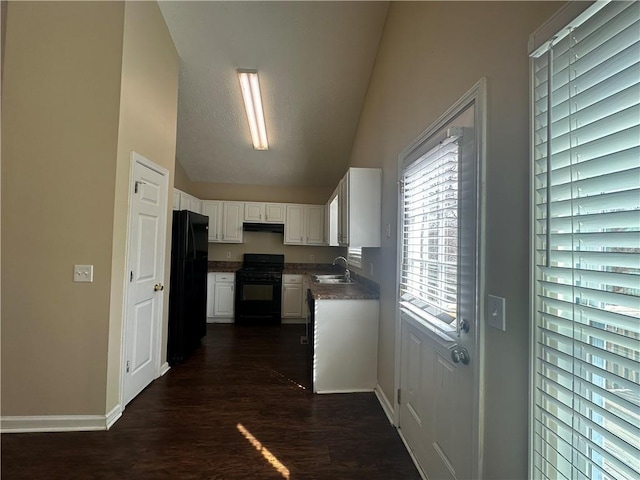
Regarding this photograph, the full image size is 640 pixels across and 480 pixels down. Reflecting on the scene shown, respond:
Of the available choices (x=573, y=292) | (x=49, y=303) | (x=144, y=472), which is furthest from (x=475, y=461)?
(x=49, y=303)

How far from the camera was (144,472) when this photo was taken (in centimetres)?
165

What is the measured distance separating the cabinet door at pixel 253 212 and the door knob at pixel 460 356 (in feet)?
14.5

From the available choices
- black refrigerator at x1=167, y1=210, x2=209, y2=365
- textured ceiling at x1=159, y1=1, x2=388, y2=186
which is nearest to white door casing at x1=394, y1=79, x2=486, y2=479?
textured ceiling at x1=159, y1=1, x2=388, y2=186

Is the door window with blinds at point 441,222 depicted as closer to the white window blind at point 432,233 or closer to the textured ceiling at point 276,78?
the white window blind at point 432,233

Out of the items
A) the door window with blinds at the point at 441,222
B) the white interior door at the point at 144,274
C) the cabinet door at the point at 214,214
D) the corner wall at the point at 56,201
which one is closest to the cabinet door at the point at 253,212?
the cabinet door at the point at 214,214

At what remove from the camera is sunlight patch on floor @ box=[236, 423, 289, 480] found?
1678mm

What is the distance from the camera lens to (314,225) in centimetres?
539

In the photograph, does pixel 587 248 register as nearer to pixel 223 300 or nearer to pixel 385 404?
pixel 385 404

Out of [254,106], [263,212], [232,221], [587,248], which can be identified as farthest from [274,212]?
[587,248]

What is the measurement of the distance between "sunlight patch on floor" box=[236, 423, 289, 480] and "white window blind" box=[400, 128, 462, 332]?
1269 mm

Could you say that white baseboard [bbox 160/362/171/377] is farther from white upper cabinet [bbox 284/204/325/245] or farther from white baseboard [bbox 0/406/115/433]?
white upper cabinet [bbox 284/204/325/245]

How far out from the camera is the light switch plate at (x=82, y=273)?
2.05 m

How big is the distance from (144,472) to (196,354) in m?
1.83

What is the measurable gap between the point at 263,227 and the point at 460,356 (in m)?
4.39
